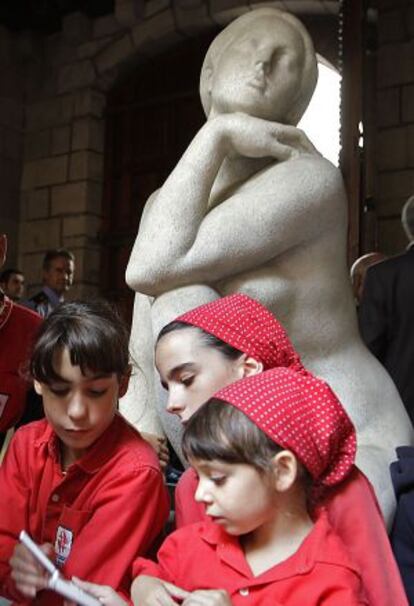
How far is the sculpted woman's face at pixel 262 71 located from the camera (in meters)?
1.90

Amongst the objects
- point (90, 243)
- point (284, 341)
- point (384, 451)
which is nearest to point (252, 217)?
point (284, 341)

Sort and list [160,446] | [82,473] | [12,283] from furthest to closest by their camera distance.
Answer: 1. [12,283]
2. [160,446]
3. [82,473]

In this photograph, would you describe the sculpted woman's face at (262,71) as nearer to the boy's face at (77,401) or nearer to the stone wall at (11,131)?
the boy's face at (77,401)

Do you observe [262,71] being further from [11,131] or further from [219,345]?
[11,131]

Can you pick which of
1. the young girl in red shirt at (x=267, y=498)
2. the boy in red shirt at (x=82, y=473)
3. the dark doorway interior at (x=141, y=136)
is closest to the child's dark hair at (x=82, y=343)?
the boy in red shirt at (x=82, y=473)

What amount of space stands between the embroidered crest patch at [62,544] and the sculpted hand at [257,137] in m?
0.85

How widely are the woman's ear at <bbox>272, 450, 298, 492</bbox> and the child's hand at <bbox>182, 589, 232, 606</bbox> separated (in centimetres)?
16

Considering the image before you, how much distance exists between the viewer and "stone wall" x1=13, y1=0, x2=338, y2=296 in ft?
21.0

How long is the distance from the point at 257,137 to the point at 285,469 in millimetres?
856


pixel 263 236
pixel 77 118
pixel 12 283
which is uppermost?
pixel 77 118

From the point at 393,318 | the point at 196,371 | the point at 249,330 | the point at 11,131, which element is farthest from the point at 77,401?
the point at 11,131

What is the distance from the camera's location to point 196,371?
1450mm

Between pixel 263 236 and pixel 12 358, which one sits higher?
pixel 263 236

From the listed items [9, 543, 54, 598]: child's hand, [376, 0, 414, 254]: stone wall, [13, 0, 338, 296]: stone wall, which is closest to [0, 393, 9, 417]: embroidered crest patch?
[9, 543, 54, 598]: child's hand
